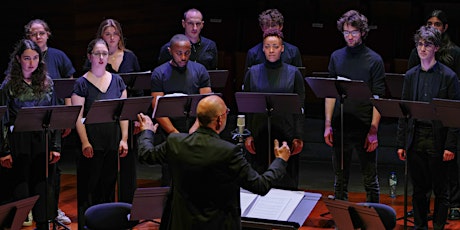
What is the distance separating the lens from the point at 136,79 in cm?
659

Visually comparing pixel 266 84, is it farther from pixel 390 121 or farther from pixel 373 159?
pixel 390 121

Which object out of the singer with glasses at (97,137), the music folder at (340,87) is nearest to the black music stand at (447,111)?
the music folder at (340,87)

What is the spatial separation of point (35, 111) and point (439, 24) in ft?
10.9

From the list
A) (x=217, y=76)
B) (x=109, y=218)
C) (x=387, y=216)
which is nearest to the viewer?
(x=387, y=216)

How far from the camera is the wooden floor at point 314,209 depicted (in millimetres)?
6516

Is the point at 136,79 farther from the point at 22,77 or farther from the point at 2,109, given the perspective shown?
the point at 2,109

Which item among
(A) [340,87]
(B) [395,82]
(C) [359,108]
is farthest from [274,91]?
(B) [395,82]

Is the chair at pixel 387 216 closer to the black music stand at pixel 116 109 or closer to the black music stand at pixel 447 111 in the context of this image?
the black music stand at pixel 447 111

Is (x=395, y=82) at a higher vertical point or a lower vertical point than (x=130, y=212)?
higher

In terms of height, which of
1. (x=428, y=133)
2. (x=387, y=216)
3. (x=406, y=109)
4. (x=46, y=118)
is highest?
(x=406, y=109)

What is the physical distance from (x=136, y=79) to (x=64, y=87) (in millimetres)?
587

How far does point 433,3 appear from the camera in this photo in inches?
428

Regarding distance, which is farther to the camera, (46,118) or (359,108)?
(359,108)

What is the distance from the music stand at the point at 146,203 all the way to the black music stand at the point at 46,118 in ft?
3.67
